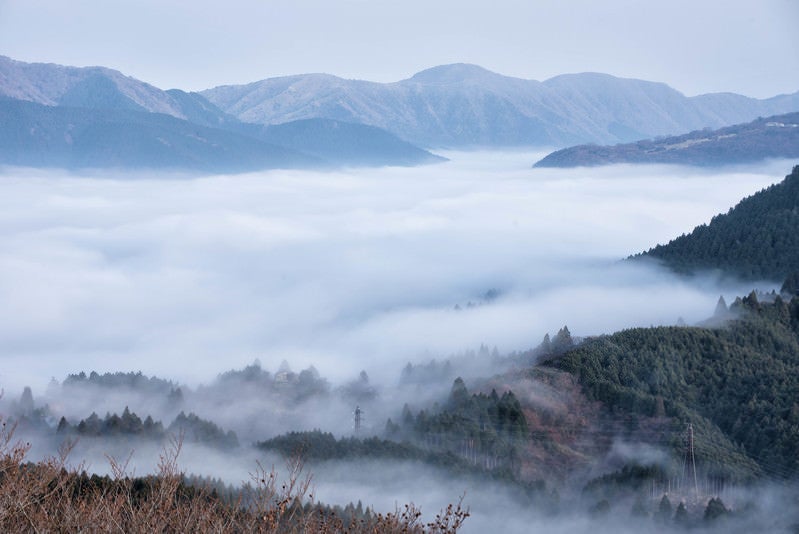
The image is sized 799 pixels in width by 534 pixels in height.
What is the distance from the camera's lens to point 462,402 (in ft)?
267

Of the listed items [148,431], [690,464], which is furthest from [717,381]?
[148,431]

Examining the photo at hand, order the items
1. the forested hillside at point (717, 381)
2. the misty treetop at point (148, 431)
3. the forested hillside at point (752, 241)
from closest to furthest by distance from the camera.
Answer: the forested hillside at point (717, 381) → the misty treetop at point (148, 431) → the forested hillside at point (752, 241)

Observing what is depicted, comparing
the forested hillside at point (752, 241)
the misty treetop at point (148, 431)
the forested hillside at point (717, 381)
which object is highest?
the forested hillside at point (752, 241)

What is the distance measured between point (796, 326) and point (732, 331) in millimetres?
10750

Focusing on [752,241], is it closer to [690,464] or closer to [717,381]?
[717,381]

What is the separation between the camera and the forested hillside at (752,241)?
141375mm

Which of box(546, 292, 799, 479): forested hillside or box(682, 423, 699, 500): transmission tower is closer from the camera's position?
box(682, 423, 699, 500): transmission tower

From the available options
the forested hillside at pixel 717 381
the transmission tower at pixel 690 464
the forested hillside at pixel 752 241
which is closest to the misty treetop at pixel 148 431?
the forested hillside at pixel 717 381

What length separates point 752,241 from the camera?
492 feet

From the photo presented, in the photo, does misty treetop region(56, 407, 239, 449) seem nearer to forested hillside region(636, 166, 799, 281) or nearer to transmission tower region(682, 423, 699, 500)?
transmission tower region(682, 423, 699, 500)

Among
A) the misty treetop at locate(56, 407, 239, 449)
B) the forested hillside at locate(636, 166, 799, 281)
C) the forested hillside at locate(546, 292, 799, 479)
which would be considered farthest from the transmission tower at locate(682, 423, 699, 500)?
the forested hillside at locate(636, 166, 799, 281)

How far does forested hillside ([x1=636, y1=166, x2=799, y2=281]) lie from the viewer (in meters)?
141

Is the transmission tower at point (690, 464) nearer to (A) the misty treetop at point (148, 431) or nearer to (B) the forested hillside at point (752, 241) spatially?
(A) the misty treetop at point (148, 431)

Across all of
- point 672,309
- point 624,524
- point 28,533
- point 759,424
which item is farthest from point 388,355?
point 28,533
